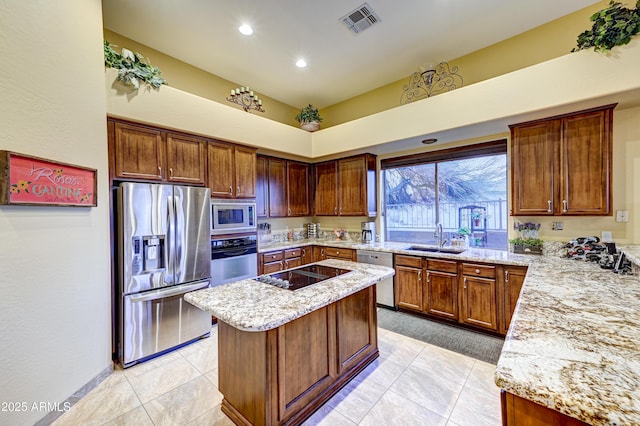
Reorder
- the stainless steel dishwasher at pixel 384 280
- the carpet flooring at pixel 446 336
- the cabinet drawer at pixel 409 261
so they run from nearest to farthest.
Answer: the carpet flooring at pixel 446 336
the cabinet drawer at pixel 409 261
the stainless steel dishwasher at pixel 384 280

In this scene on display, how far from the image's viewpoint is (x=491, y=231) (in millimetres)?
3588

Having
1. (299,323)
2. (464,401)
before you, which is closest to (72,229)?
(299,323)

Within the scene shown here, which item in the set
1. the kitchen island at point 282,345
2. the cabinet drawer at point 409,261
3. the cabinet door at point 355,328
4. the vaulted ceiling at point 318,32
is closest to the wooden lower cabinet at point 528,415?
the kitchen island at point 282,345

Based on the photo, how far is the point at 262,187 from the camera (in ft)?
13.9

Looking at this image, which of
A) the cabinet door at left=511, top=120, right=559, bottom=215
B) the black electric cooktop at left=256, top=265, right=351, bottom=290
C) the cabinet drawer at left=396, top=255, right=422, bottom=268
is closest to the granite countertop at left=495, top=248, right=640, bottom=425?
the cabinet door at left=511, top=120, right=559, bottom=215

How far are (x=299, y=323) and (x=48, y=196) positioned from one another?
2.00 meters

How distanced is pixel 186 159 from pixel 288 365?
101 inches

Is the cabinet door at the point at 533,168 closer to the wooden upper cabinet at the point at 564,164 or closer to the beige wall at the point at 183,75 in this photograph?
the wooden upper cabinet at the point at 564,164

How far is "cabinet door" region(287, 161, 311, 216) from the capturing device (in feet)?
15.4

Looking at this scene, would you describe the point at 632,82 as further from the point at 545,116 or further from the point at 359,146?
the point at 359,146

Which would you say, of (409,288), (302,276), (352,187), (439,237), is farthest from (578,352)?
(352,187)

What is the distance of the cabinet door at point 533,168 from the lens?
2725mm

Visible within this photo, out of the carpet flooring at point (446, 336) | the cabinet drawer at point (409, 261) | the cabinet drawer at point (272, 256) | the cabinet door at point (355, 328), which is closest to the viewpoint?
the cabinet door at point (355, 328)

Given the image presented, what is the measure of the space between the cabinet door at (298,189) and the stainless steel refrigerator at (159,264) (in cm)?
179
